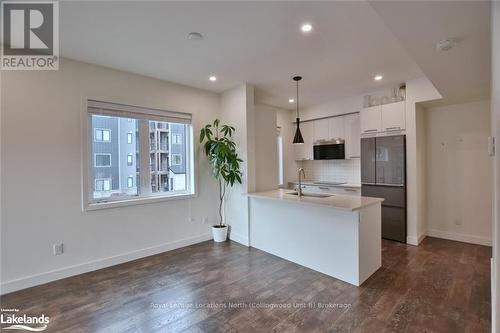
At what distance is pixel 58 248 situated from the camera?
9.59 ft

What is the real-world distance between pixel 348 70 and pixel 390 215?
253cm

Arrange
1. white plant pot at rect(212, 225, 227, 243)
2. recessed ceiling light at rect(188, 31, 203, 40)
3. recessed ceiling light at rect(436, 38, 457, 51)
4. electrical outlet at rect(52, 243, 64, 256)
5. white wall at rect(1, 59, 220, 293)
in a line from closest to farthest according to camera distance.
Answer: recessed ceiling light at rect(436, 38, 457, 51)
recessed ceiling light at rect(188, 31, 203, 40)
white wall at rect(1, 59, 220, 293)
electrical outlet at rect(52, 243, 64, 256)
white plant pot at rect(212, 225, 227, 243)

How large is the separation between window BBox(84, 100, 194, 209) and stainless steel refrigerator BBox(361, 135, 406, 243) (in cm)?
314

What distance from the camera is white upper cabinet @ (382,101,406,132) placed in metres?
3.99

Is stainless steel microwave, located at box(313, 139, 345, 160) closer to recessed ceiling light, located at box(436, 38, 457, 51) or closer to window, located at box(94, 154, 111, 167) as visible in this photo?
recessed ceiling light, located at box(436, 38, 457, 51)

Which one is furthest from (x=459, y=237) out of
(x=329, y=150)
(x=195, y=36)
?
(x=195, y=36)

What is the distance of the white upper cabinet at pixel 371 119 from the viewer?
4.26m

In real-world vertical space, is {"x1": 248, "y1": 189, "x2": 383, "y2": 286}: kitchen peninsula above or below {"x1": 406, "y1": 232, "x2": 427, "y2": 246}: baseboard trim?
above

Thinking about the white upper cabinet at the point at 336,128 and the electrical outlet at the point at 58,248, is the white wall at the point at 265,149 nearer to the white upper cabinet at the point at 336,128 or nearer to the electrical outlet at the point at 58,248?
the white upper cabinet at the point at 336,128

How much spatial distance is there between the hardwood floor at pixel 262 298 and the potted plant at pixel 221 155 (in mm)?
931

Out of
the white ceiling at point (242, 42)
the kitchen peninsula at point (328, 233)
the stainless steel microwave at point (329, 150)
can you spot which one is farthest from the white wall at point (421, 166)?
the kitchen peninsula at point (328, 233)

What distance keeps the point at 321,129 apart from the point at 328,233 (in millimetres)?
3125

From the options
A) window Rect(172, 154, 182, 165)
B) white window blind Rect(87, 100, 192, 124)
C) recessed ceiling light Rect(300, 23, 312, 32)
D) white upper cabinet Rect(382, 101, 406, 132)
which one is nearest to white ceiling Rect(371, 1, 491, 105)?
recessed ceiling light Rect(300, 23, 312, 32)

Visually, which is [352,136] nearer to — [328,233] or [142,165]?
[328,233]
